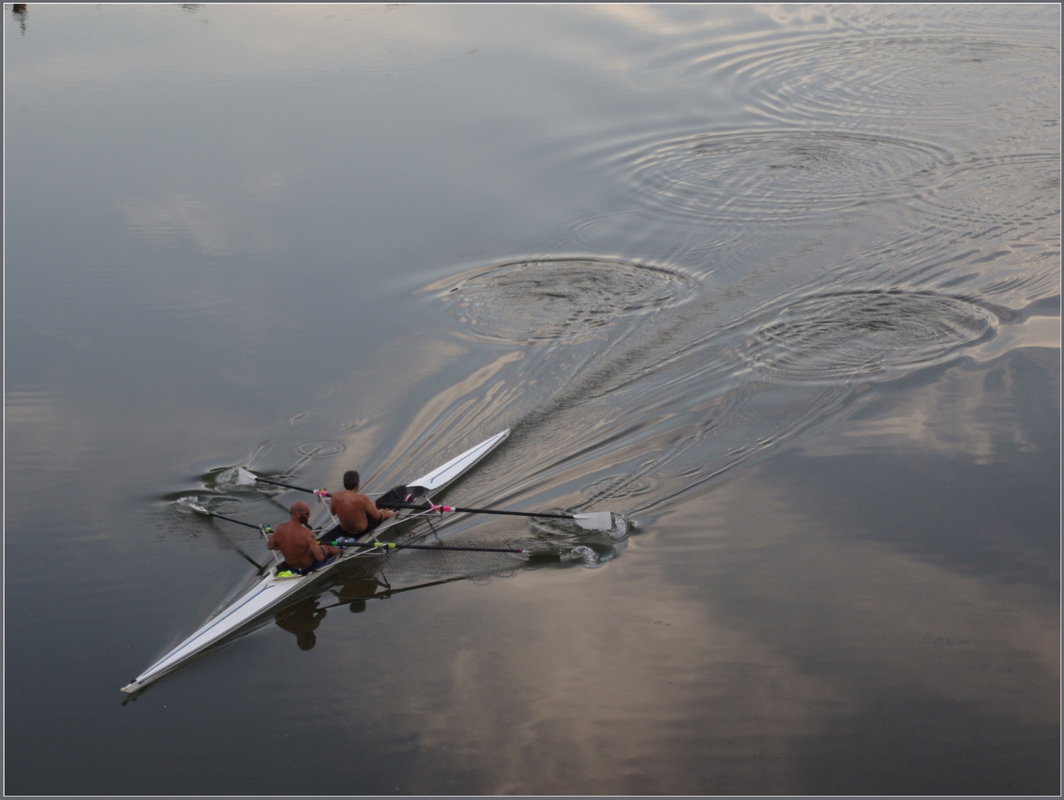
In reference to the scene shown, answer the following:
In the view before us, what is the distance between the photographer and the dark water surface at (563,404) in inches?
378

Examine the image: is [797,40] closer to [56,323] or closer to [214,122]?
[214,122]

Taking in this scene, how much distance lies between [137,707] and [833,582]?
7.25 metres

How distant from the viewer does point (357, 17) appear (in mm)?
28609

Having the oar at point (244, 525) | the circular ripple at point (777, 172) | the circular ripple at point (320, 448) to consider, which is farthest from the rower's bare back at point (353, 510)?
the circular ripple at point (777, 172)

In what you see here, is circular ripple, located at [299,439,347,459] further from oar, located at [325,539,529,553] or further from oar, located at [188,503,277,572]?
oar, located at [325,539,529,553]

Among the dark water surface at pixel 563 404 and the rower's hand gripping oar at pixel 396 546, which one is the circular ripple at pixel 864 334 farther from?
the rower's hand gripping oar at pixel 396 546

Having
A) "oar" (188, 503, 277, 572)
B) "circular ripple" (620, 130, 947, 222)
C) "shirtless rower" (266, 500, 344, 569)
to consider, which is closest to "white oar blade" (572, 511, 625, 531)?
"shirtless rower" (266, 500, 344, 569)

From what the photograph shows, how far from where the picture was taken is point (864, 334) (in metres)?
15.0

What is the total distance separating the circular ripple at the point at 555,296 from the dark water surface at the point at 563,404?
8 centimetres

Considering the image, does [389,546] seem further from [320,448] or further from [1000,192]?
[1000,192]

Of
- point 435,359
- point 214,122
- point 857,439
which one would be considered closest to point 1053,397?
point 857,439

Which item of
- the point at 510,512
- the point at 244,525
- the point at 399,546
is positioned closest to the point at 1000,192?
the point at 510,512

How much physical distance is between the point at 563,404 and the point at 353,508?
360 centimetres

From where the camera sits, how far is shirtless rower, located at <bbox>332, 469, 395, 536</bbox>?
1158cm
